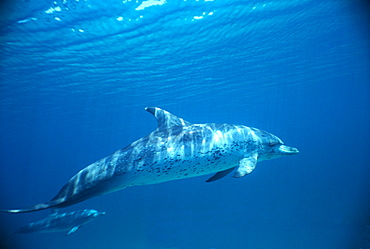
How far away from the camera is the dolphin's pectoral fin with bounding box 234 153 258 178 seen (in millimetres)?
5562

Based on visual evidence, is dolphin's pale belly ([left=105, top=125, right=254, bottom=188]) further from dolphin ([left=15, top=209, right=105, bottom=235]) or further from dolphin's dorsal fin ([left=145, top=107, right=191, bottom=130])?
dolphin ([left=15, top=209, right=105, bottom=235])

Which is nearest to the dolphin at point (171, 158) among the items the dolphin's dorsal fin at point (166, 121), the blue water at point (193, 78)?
the dolphin's dorsal fin at point (166, 121)

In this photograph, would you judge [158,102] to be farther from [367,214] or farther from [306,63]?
[367,214]

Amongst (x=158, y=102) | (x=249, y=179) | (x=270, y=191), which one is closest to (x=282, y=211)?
(x=270, y=191)

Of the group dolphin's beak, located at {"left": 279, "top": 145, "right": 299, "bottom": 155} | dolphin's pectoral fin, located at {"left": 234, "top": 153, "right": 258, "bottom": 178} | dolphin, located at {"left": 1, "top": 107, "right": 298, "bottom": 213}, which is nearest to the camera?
dolphin, located at {"left": 1, "top": 107, "right": 298, "bottom": 213}

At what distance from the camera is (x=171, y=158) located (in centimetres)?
565

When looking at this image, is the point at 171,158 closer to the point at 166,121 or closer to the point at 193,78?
the point at 166,121

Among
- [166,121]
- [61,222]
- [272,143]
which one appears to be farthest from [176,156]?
[61,222]

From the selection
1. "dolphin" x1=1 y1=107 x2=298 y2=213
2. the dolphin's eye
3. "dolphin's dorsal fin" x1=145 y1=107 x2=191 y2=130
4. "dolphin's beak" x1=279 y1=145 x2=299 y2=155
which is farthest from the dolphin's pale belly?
"dolphin's beak" x1=279 y1=145 x2=299 y2=155

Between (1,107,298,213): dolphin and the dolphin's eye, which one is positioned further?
the dolphin's eye

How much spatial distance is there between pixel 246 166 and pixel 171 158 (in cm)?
199

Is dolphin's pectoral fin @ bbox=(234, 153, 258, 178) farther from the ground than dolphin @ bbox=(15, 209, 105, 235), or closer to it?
farther from the ground

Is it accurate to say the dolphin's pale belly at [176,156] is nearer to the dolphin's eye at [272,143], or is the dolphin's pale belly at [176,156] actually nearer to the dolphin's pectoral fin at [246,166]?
the dolphin's pectoral fin at [246,166]

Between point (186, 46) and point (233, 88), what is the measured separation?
18.2m
